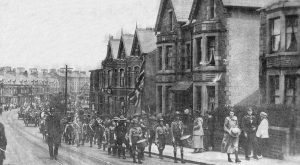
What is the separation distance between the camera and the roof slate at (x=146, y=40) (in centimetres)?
4541

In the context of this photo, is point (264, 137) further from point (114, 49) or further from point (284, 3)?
point (114, 49)

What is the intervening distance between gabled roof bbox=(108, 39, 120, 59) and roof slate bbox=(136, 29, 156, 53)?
8874 millimetres

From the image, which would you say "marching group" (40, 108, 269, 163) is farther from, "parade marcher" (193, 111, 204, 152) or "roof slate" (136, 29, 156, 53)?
"roof slate" (136, 29, 156, 53)

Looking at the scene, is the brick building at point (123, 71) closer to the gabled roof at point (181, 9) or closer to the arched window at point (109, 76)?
the arched window at point (109, 76)

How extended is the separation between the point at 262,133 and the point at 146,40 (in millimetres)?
28578

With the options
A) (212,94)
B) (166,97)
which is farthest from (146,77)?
(212,94)

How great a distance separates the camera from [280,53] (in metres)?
23.8

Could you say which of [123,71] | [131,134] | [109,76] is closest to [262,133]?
[131,134]

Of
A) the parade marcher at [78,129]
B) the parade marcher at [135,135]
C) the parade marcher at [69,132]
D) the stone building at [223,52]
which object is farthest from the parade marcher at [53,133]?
the stone building at [223,52]

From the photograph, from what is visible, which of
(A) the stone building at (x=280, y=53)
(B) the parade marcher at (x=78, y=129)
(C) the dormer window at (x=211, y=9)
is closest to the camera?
(A) the stone building at (x=280, y=53)

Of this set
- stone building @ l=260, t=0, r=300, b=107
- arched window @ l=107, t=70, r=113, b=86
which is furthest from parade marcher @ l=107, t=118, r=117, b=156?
arched window @ l=107, t=70, r=113, b=86

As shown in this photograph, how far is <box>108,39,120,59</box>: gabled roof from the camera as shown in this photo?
55375 mm

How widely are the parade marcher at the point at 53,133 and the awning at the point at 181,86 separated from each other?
562 inches

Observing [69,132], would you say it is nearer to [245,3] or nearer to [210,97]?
[210,97]
